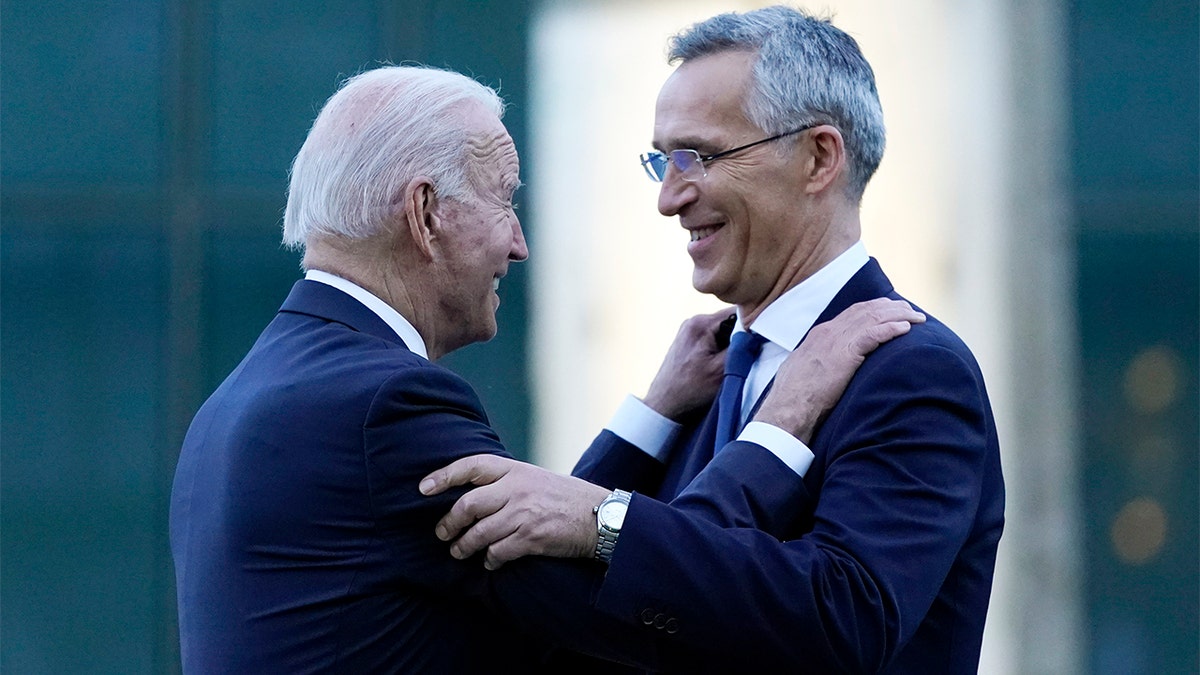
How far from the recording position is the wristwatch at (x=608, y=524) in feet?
7.37

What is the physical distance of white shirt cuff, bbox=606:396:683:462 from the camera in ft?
10.2

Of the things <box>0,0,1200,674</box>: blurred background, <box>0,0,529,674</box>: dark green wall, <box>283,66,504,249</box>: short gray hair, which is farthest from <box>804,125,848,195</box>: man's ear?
<box>0,0,529,674</box>: dark green wall

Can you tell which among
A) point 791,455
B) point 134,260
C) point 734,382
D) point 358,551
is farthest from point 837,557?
point 134,260

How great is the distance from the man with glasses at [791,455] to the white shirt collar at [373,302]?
14.0 inches

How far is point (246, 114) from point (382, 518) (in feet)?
15.5

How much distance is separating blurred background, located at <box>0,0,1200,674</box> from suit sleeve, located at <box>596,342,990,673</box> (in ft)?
13.5

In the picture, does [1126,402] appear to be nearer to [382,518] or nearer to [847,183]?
[847,183]

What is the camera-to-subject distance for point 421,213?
8.16 feet

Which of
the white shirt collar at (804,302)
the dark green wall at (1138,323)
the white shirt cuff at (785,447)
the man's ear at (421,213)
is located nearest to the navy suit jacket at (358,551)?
the white shirt cuff at (785,447)

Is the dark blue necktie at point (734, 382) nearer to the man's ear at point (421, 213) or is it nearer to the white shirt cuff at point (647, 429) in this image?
the white shirt cuff at point (647, 429)

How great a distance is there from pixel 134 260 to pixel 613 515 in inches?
188

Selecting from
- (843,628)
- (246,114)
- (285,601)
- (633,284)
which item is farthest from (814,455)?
(246,114)

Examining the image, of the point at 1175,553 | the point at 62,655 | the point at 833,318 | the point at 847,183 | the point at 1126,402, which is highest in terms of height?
the point at 847,183

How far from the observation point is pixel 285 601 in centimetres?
219
